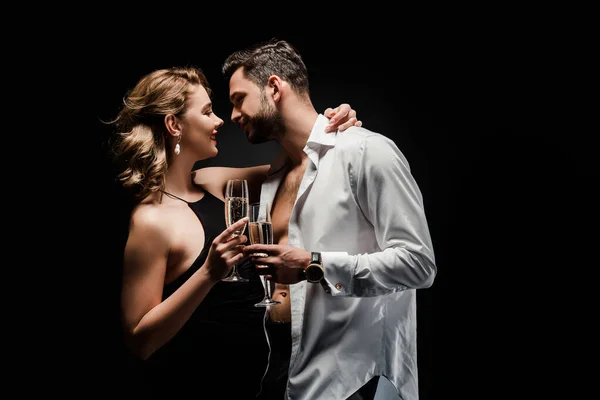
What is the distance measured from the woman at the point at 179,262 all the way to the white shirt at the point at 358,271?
0.27 m

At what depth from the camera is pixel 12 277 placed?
3189 mm

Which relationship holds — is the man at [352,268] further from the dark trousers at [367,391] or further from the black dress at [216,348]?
the black dress at [216,348]

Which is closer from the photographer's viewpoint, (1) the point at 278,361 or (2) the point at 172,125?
(1) the point at 278,361

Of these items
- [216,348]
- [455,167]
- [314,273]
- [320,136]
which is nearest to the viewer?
[314,273]

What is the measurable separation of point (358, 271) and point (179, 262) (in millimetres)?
861

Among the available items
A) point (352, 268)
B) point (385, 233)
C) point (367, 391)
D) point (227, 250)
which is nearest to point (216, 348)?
point (227, 250)

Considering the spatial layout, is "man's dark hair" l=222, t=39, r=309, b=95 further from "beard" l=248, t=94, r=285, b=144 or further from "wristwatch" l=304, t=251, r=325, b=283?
"wristwatch" l=304, t=251, r=325, b=283

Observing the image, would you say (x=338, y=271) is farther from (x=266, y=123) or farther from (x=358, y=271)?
(x=266, y=123)

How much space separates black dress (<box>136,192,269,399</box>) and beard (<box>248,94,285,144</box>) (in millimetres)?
435

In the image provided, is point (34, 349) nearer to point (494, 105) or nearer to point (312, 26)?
point (312, 26)

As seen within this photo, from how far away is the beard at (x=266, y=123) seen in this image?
2.39 meters

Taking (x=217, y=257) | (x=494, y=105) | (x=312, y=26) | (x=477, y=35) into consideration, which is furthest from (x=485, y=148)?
(x=217, y=257)

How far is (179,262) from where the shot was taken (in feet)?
7.91

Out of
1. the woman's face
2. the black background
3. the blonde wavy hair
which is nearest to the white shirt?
the woman's face
